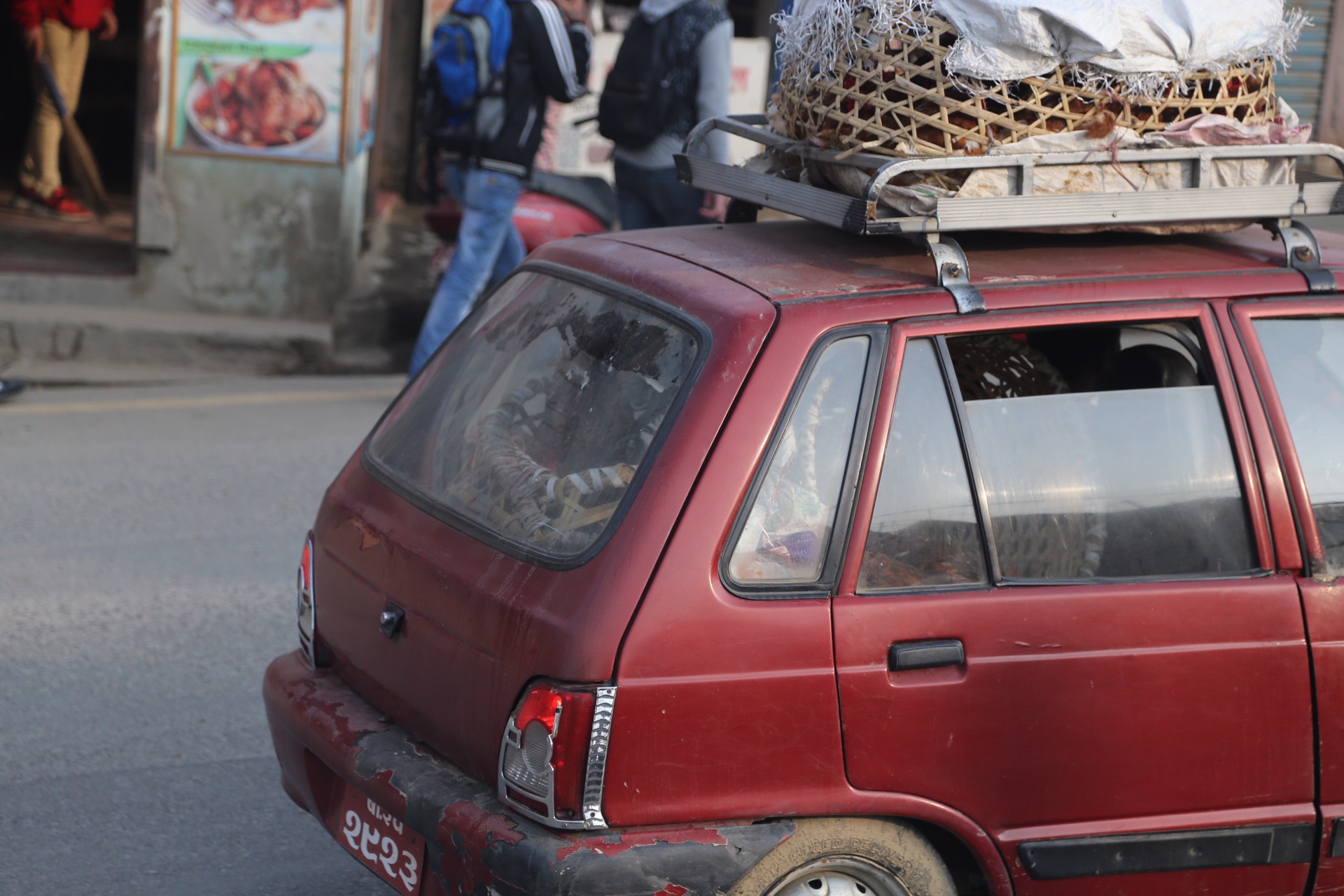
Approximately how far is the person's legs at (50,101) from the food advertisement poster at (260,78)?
225 cm

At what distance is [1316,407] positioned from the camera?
2.87 metres

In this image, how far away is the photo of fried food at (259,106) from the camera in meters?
8.09

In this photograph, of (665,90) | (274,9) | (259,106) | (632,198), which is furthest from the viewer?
(259,106)

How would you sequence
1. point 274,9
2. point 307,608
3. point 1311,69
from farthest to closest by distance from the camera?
point 1311,69
point 274,9
point 307,608

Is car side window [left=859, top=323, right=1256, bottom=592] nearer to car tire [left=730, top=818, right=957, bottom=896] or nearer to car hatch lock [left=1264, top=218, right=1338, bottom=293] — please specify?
car hatch lock [left=1264, top=218, right=1338, bottom=293]

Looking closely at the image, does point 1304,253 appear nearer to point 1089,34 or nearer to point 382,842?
point 1089,34

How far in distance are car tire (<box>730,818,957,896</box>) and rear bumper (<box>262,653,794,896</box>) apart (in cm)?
5

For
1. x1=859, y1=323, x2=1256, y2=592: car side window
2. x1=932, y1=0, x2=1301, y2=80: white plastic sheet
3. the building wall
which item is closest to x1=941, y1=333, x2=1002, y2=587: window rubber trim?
x1=859, y1=323, x2=1256, y2=592: car side window

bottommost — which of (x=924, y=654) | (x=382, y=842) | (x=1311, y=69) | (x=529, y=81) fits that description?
(x=382, y=842)

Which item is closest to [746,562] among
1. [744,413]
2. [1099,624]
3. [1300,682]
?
[744,413]

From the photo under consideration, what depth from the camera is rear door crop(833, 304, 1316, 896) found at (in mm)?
2553

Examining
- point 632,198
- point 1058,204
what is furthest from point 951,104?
point 632,198

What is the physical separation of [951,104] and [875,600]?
3.28 ft

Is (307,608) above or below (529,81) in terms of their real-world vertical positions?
below
